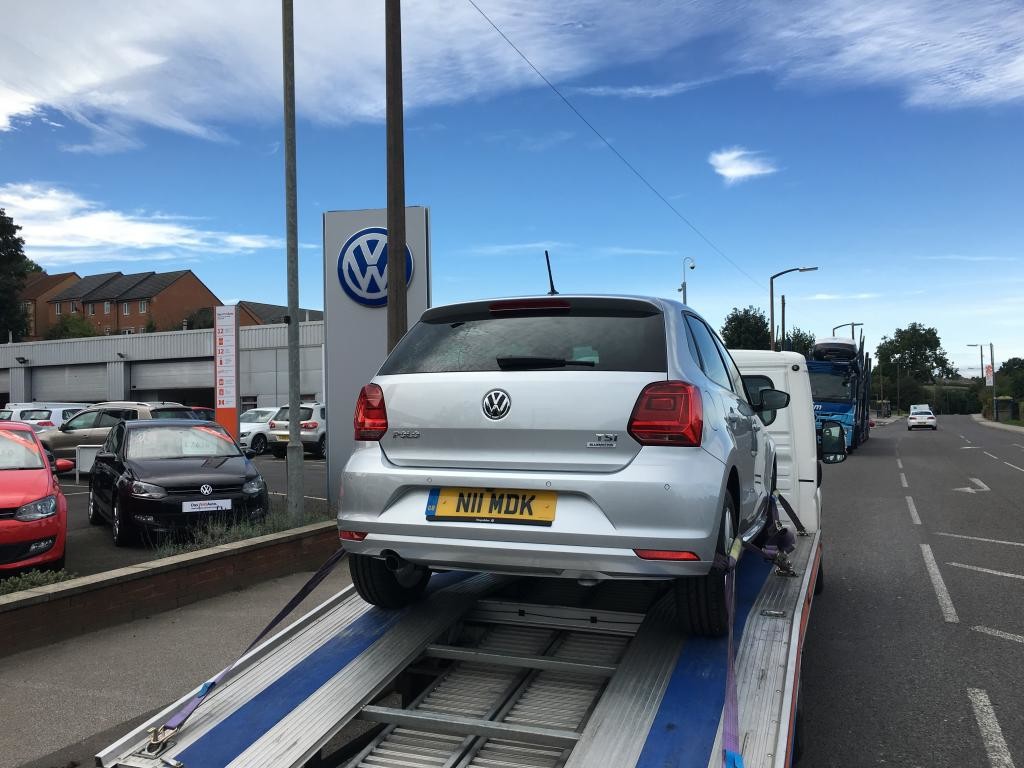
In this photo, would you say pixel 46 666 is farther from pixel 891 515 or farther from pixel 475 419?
pixel 891 515

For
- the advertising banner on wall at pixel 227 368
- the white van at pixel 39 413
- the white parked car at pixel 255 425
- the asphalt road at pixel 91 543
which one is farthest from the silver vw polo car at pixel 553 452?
the white van at pixel 39 413

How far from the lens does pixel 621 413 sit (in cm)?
332

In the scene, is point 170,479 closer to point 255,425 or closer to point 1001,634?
point 1001,634

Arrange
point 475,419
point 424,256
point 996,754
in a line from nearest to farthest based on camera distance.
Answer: point 475,419 < point 996,754 < point 424,256

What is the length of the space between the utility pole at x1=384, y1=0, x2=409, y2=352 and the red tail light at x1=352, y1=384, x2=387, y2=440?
17.6 ft

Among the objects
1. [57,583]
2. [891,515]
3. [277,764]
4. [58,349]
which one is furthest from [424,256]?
[58,349]

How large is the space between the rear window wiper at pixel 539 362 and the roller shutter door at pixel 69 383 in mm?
53115

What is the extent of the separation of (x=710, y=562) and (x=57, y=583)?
5.01 meters

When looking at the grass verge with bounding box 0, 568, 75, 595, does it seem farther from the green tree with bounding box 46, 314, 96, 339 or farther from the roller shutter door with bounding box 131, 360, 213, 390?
the green tree with bounding box 46, 314, 96, 339

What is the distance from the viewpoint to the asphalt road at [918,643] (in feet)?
13.9

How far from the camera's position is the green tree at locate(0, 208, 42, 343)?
60.1 metres

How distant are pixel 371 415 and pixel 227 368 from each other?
14.9 m

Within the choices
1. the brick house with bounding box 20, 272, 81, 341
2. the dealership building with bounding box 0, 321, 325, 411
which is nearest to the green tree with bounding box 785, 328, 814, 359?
the dealership building with bounding box 0, 321, 325, 411

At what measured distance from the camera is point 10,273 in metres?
61.0
